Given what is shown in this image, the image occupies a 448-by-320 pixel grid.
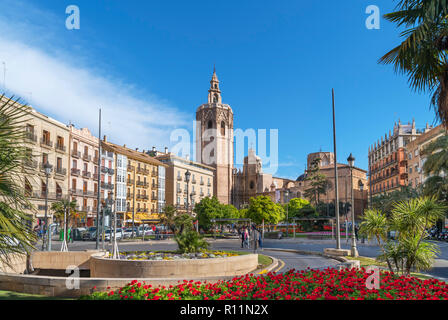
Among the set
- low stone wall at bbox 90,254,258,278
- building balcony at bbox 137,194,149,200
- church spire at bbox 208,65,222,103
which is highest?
church spire at bbox 208,65,222,103

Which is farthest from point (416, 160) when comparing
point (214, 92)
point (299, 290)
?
point (214, 92)

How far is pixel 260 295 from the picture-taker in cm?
660

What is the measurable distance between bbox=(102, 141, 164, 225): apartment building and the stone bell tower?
36.4m

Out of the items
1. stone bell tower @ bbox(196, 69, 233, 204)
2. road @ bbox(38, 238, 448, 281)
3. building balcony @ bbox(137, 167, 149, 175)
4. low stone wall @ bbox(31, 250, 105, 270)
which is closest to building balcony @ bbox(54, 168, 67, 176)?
road @ bbox(38, 238, 448, 281)

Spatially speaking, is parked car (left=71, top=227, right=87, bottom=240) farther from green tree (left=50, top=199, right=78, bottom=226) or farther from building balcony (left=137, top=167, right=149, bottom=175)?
building balcony (left=137, top=167, right=149, bottom=175)

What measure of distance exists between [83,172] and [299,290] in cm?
5009

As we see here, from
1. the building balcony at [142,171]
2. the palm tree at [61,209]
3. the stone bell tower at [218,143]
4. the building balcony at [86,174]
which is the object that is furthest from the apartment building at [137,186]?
the stone bell tower at [218,143]

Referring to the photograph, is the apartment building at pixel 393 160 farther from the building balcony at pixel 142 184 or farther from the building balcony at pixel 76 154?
the building balcony at pixel 76 154

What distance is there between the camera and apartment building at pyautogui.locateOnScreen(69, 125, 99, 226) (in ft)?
167

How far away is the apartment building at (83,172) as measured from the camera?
50875 mm

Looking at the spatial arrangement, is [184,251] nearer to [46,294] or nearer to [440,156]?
[46,294]

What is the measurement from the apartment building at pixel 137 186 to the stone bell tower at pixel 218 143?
119 feet

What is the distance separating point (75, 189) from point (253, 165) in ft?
269
